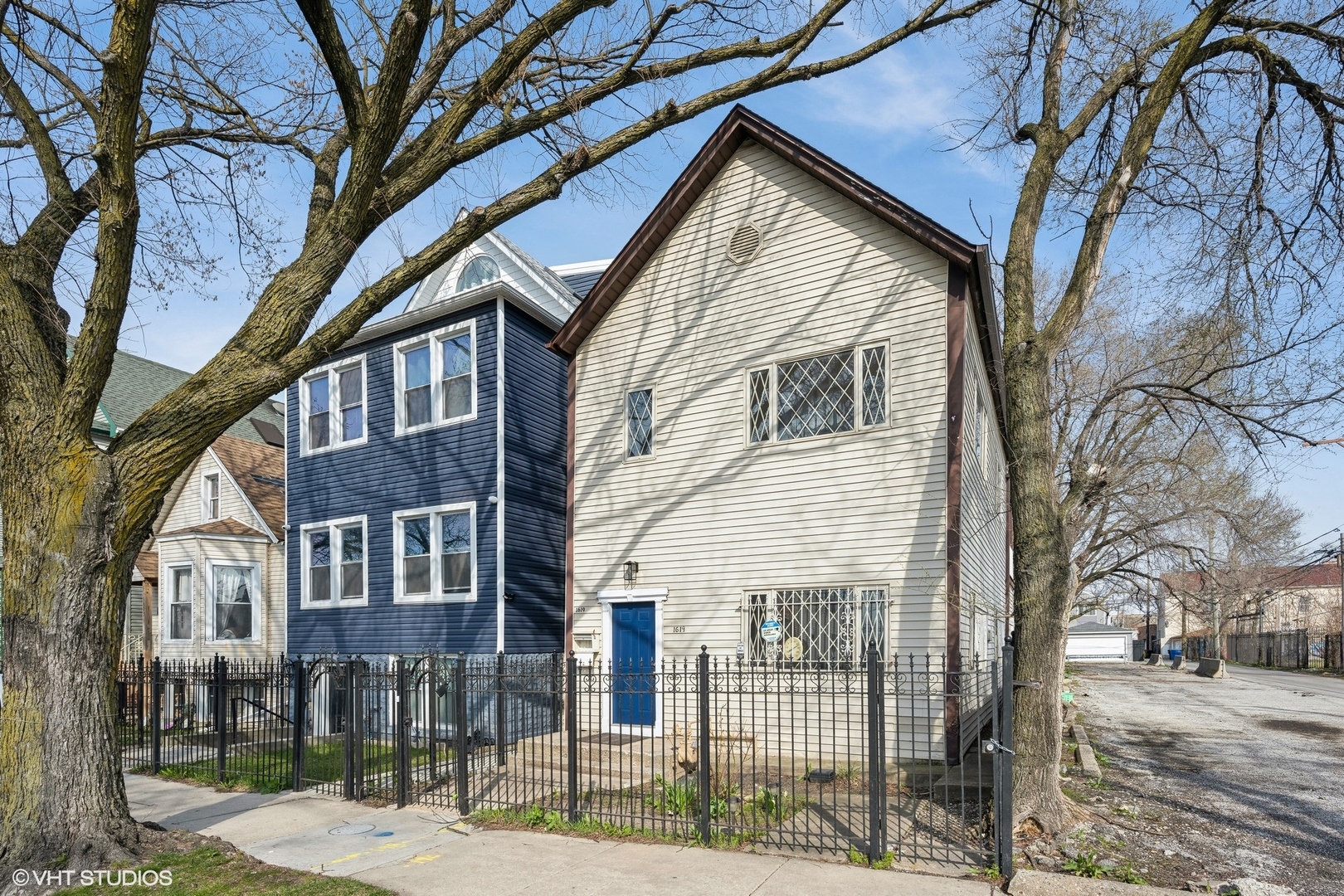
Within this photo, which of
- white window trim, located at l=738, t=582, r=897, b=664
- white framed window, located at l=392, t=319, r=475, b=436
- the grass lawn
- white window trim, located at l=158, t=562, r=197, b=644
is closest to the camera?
the grass lawn

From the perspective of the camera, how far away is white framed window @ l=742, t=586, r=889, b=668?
11242 millimetres

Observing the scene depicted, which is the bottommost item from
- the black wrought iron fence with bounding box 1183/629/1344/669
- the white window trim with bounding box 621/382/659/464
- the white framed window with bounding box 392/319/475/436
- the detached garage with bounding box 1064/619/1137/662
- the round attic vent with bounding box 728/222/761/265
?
the detached garage with bounding box 1064/619/1137/662

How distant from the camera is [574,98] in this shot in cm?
808

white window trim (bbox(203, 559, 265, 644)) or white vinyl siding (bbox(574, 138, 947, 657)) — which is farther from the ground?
white vinyl siding (bbox(574, 138, 947, 657))

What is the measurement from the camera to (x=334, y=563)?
57.5ft

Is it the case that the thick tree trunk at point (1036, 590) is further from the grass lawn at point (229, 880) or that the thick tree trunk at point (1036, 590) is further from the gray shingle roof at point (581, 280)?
the gray shingle roof at point (581, 280)

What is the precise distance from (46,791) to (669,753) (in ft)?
22.2

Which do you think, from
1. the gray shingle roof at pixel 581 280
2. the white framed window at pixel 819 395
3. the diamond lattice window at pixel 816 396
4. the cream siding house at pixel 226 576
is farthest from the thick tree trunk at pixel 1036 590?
the cream siding house at pixel 226 576

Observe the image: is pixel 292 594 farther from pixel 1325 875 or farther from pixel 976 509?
pixel 1325 875

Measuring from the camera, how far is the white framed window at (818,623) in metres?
11.2

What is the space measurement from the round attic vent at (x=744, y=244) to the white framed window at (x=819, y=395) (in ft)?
5.90

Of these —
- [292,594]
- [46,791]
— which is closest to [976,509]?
[46,791]

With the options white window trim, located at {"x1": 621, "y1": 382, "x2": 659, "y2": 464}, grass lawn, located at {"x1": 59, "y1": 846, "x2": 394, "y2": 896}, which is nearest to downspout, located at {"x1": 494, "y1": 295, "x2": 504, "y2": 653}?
white window trim, located at {"x1": 621, "y1": 382, "x2": 659, "y2": 464}

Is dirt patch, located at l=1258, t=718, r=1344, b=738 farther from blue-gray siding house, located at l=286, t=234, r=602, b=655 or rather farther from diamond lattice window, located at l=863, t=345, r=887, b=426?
blue-gray siding house, located at l=286, t=234, r=602, b=655
